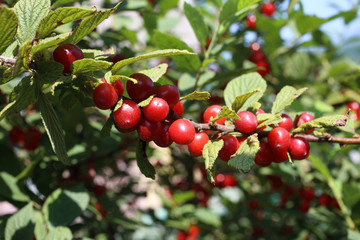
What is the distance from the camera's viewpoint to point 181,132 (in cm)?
66

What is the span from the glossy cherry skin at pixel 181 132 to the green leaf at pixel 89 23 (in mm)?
240

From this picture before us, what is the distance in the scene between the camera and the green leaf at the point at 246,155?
636 millimetres

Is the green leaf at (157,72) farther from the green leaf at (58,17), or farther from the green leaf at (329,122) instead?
the green leaf at (329,122)

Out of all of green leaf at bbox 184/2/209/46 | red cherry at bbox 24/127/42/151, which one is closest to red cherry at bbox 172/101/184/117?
green leaf at bbox 184/2/209/46

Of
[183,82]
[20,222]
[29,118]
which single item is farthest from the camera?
[29,118]

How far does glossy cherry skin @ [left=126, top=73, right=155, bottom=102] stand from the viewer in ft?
2.16

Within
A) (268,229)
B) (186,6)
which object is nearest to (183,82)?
(186,6)

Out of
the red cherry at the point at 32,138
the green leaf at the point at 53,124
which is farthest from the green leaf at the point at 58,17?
the red cherry at the point at 32,138

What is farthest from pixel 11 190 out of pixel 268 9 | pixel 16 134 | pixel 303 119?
pixel 268 9

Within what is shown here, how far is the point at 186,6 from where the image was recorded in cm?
112

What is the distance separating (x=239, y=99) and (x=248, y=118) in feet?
0.16

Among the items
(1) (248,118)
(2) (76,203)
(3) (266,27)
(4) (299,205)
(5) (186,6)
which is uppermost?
(5) (186,6)

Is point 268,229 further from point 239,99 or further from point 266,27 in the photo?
point 239,99

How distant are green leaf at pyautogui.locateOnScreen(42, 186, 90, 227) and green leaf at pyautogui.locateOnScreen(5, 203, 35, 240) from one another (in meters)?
0.06
